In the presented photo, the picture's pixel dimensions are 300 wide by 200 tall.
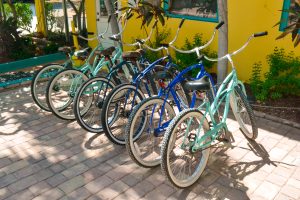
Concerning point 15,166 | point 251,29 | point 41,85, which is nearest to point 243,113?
point 251,29

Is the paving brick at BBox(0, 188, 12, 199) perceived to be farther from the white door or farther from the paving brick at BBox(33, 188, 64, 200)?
the white door

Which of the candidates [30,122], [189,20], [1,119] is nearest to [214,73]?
[189,20]

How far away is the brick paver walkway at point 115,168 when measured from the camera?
320 cm

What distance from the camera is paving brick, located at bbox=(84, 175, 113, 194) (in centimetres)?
327

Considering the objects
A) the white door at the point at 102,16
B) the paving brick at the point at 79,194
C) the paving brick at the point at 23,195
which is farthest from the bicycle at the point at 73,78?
the white door at the point at 102,16

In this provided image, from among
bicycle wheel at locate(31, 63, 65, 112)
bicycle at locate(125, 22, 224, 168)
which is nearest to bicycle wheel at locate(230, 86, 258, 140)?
bicycle at locate(125, 22, 224, 168)

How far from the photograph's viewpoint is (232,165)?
362 centimetres

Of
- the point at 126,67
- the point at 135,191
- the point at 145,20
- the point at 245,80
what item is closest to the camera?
the point at 135,191

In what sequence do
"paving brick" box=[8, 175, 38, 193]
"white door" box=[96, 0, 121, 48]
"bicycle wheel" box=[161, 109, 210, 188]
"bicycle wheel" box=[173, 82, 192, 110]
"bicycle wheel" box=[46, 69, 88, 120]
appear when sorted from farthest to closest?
"white door" box=[96, 0, 121, 48] → "bicycle wheel" box=[46, 69, 88, 120] → "bicycle wheel" box=[173, 82, 192, 110] → "paving brick" box=[8, 175, 38, 193] → "bicycle wheel" box=[161, 109, 210, 188]

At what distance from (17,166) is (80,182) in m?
0.87

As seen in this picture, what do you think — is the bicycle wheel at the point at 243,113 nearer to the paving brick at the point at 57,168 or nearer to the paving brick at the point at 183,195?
the paving brick at the point at 183,195

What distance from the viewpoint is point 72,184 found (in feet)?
11.0

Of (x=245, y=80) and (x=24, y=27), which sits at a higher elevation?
(x=24, y=27)

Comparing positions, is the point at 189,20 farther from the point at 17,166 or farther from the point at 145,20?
the point at 17,166
